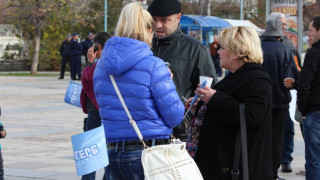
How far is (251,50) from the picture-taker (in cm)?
435

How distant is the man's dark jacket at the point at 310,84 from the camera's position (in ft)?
22.0

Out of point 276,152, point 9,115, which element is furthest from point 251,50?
point 9,115

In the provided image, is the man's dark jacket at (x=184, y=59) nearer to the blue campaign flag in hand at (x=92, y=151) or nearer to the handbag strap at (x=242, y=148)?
the handbag strap at (x=242, y=148)

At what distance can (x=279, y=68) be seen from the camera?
7754 millimetres

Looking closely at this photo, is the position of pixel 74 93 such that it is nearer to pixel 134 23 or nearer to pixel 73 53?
pixel 134 23

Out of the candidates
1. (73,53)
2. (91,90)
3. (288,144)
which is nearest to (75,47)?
(73,53)

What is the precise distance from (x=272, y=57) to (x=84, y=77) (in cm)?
234

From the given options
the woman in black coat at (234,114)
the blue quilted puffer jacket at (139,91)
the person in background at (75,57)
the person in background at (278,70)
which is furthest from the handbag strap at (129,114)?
the person in background at (75,57)

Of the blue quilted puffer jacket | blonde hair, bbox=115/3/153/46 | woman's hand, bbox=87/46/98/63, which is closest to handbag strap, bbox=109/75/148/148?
the blue quilted puffer jacket

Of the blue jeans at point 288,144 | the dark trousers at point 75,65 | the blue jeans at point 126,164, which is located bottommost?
the dark trousers at point 75,65

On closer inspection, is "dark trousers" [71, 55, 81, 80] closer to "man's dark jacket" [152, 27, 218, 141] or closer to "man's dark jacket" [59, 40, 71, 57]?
"man's dark jacket" [59, 40, 71, 57]

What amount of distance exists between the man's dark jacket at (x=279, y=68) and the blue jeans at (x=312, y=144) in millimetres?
876

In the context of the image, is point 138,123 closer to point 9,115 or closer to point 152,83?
point 152,83

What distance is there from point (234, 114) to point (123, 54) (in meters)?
0.76
